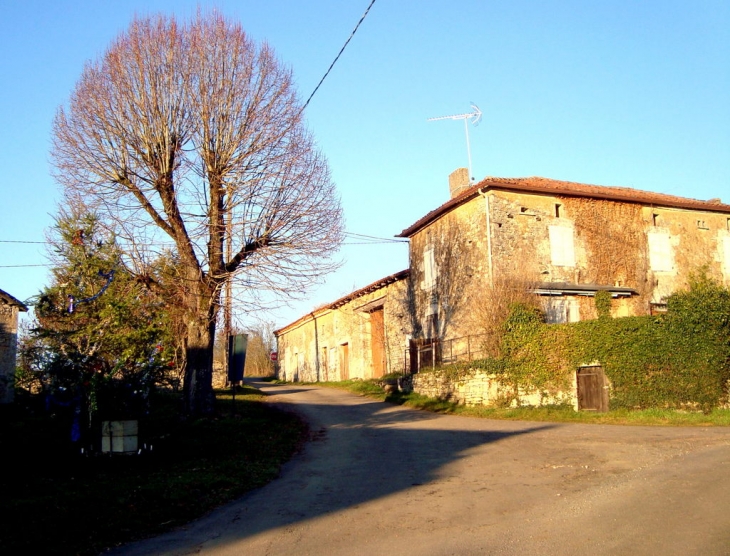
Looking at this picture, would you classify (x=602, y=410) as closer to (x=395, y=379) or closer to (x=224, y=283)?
(x=395, y=379)

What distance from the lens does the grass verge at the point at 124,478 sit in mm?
6883

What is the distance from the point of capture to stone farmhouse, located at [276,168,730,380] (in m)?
21.9

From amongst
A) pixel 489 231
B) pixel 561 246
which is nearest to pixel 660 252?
pixel 561 246

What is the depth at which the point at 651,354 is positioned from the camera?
16.8m

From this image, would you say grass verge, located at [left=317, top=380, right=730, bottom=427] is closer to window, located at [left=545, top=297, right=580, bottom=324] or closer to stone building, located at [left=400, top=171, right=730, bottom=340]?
stone building, located at [left=400, top=171, right=730, bottom=340]

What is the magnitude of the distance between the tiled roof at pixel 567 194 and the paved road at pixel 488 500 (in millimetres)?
10386

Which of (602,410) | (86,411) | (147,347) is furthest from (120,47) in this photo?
(602,410)

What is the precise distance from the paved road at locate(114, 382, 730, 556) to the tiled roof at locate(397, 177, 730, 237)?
10.4 metres

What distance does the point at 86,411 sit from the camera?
11062mm

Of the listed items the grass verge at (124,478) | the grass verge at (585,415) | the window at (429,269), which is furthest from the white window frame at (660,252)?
the grass verge at (124,478)

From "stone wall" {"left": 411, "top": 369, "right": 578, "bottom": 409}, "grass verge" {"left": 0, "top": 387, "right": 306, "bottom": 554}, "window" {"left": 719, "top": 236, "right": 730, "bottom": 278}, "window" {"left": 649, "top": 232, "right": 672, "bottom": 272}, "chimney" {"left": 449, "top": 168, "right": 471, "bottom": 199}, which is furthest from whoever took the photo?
"chimney" {"left": 449, "top": 168, "right": 471, "bottom": 199}

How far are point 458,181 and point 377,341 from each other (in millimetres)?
8675

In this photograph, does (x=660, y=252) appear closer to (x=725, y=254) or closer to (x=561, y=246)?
(x=725, y=254)

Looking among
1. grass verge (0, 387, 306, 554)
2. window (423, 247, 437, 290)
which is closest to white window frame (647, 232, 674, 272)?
window (423, 247, 437, 290)
